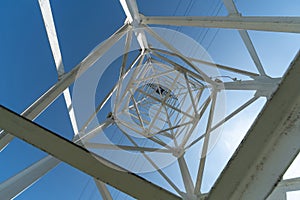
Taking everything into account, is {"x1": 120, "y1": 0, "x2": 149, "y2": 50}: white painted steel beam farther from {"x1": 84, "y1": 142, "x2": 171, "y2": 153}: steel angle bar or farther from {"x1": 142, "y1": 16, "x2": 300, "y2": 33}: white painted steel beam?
{"x1": 84, "y1": 142, "x2": 171, "y2": 153}: steel angle bar

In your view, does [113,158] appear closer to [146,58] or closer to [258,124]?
[146,58]

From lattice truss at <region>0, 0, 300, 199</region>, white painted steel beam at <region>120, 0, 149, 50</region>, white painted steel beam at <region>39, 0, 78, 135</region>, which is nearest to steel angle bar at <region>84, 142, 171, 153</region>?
lattice truss at <region>0, 0, 300, 199</region>

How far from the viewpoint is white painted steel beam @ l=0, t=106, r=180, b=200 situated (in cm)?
139

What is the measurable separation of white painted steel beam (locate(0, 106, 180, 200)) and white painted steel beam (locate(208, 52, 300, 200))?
0.33 meters

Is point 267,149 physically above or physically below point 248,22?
below

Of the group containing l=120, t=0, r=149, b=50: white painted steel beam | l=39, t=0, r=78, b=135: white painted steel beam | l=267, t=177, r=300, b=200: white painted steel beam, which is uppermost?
l=120, t=0, r=149, b=50: white painted steel beam

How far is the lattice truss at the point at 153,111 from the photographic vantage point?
77.7 inches

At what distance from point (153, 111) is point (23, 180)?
612cm

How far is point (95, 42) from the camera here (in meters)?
6.08

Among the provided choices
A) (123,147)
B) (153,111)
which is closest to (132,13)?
(123,147)

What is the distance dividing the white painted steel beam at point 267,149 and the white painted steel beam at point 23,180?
1760 mm

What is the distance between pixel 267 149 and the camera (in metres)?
Result: 1.21

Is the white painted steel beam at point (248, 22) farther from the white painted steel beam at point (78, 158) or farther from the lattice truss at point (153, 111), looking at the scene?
the white painted steel beam at point (78, 158)

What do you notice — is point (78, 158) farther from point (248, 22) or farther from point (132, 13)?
point (132, 13)
